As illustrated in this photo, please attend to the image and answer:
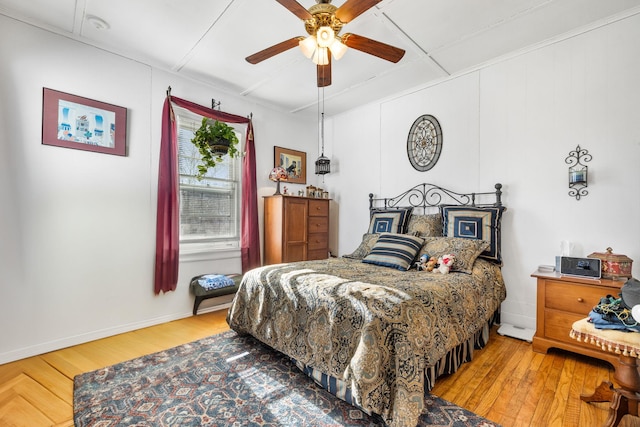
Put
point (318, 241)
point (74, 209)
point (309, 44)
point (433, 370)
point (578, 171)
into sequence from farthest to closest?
point (318, 241), point (74, 209), point (578, 171), point (309, 44), point (433, 370)

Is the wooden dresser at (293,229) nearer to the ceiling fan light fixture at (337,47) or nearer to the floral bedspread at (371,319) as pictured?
the floral bedspread at (371,319)

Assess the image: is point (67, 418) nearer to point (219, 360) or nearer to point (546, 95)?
point (219, 360)

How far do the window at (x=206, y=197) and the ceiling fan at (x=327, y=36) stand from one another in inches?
67.1

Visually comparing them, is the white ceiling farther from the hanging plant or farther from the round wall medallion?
the hanging plant

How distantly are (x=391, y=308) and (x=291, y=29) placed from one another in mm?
2483

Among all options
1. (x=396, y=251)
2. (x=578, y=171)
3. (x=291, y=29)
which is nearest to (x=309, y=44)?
(x=291, y=29)

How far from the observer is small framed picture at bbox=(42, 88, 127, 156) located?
2592 mm

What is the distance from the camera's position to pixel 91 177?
281 cm

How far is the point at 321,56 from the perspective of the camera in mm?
2109

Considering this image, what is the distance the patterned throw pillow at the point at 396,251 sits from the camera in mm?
2832

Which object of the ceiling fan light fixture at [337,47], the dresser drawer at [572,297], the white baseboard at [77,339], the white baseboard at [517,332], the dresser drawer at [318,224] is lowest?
the white baseboard at [77,339]

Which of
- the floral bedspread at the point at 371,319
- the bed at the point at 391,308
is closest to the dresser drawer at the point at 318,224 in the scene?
the bed at the point at 391,308

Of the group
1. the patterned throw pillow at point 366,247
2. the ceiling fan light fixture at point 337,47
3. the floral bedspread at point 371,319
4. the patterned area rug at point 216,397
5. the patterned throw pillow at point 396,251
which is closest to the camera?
the floral bedspread at point 371,319

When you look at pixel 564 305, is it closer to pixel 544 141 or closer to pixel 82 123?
pixel 544 141
